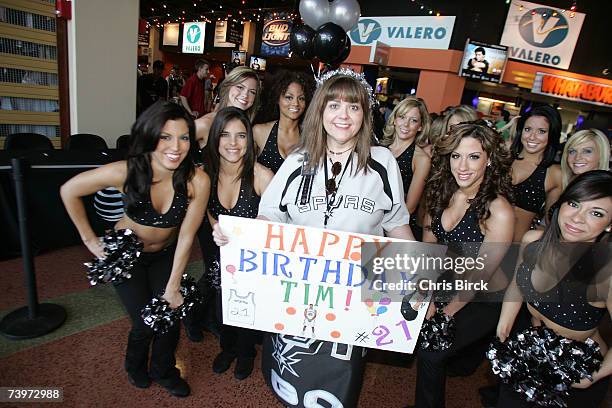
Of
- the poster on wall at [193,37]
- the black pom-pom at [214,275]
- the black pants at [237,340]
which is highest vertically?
the poster on wall at [193,37]

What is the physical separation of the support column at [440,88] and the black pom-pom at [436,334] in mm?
9427

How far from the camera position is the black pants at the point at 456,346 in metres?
2.02

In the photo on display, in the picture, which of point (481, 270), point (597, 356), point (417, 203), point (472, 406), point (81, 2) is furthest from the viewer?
point (81, 2)

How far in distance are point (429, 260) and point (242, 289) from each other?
0.93 meters

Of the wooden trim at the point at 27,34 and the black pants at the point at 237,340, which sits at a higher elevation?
the wooden trim at the point at 27,34

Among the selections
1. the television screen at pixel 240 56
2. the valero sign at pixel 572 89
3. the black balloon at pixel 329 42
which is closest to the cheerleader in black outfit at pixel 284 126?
the black balloon at pixel 329 42

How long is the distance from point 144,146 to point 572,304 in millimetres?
2230

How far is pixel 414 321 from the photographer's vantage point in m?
1.75

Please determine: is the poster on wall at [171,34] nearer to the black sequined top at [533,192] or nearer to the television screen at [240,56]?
the television screen at [240,56]

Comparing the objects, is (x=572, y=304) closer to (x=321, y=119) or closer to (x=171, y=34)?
(x=321, y=119)

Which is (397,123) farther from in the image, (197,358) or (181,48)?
(181,48)

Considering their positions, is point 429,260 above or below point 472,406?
above

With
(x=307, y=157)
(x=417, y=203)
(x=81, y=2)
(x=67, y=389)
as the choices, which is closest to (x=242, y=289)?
(x=307, y=157)

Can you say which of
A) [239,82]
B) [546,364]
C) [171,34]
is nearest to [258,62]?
[171,34]
